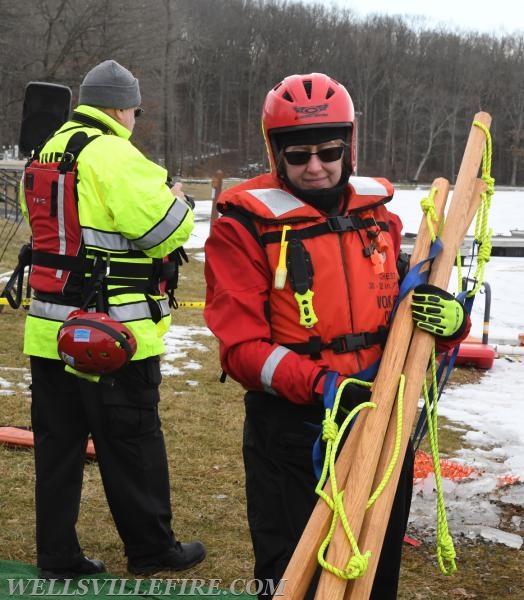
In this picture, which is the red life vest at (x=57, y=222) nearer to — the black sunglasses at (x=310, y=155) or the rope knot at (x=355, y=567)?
the black sunglasses at (x=310, y=155)

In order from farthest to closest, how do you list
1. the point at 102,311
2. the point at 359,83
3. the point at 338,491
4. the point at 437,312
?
the point at 359,83 < the point at 102,311 < the point at 437,312 < the point at 338,491

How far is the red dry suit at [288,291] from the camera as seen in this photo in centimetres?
273

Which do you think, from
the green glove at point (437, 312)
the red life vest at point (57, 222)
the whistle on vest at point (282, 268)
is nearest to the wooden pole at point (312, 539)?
the green glove at point (437, 312)

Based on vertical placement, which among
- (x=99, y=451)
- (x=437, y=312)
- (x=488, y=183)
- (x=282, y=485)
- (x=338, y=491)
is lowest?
(x=99, y=451)

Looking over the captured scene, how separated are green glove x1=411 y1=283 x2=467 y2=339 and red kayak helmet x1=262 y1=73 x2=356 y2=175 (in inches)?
20.8

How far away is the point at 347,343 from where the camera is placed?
2768mm

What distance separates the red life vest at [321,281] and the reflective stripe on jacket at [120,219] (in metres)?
0.79

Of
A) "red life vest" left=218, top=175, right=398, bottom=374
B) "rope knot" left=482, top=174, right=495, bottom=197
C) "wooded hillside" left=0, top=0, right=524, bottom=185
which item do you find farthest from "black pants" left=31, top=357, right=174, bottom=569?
"wooded hillside" left=0, top=0, right=524, bottom=185

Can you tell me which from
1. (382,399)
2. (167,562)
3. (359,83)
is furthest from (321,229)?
(359,83)

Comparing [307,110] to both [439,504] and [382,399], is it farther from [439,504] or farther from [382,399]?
[439,504]

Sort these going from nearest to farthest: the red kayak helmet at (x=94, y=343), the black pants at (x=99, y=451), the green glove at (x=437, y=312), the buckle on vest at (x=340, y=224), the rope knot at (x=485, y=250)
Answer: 1. the green glove at (x=437, y=312)
2. the buckle on vest at (x=340, y=224)
3. the rope knot at (x=485, y=250)
4. the red kayak helmet at (x=94, y=343)
5. the black pants at (x=99, y=451)

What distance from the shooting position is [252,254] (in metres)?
2.77

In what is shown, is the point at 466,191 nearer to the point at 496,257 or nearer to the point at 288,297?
the point at 288,297

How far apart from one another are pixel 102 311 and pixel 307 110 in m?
1.36
